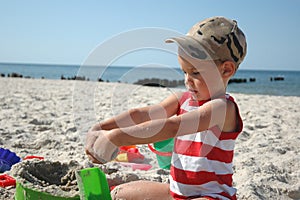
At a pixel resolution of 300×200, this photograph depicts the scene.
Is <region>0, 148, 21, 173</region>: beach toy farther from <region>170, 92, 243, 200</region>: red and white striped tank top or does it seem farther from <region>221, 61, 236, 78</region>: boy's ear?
<region>221, 61, 236, 78</region>: boy's ear

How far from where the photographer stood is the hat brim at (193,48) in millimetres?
1480

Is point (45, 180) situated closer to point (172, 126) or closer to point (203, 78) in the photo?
point (172, 126)

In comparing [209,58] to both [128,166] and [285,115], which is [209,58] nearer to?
[128,166]

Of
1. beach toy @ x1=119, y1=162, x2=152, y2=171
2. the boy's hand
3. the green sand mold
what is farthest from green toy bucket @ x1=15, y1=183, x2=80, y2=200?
beach toy @ x1=119, y1=162, x2=152, y2=171

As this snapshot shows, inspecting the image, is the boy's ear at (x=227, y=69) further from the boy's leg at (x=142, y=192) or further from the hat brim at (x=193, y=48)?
the boy's leg at (x=142, y=192)

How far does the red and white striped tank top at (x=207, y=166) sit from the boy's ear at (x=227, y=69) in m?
0.11

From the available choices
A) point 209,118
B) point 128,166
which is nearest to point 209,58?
point 209,118

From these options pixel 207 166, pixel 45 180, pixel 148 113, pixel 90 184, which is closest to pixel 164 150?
pixel 148 113

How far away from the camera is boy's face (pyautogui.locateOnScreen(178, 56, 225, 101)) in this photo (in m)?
1.50

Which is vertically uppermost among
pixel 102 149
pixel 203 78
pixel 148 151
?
pixel 203 78

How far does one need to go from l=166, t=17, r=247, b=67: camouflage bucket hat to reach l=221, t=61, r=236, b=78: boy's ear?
0.05 feet

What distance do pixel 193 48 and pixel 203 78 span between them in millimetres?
131

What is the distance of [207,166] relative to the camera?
1.55m

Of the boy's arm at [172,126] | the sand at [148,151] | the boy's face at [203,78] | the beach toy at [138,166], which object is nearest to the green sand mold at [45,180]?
the sand at [148,151]
